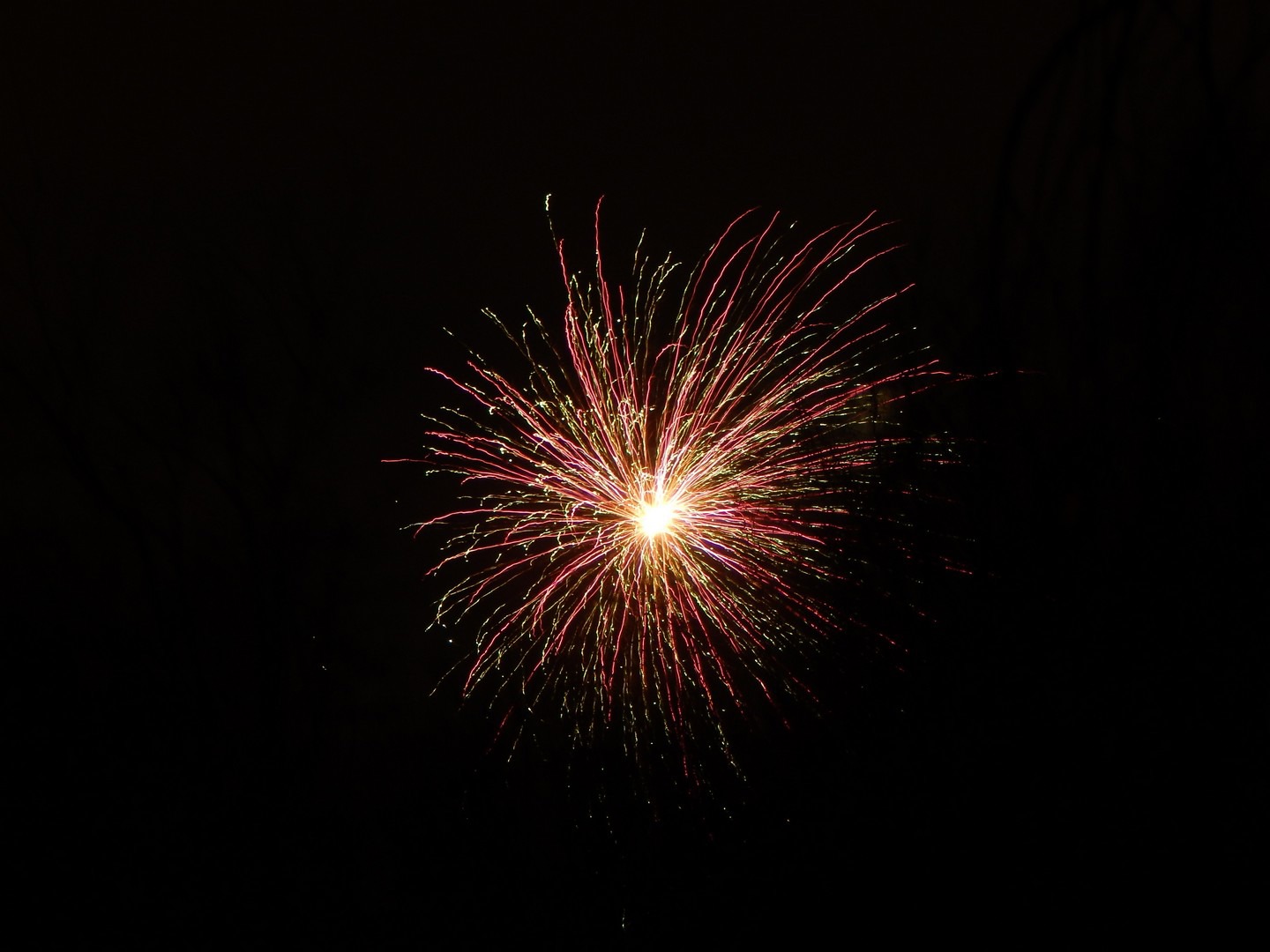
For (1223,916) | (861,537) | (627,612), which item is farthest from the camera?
(627,612)

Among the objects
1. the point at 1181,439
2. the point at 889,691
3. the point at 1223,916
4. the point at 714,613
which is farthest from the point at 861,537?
the point at 714,613

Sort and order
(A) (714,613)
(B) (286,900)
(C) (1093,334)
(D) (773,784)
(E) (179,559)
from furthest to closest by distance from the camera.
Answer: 1. (E) (179,559)
2. (B) (286,900)
3. (A) (714,613)
4. (D) (773,784)
5. (C) (1093,334)

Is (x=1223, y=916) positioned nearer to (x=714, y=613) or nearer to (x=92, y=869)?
(x=714, y=613)

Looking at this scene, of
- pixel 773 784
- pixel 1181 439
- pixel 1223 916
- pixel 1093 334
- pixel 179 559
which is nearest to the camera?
pixel 1223 916

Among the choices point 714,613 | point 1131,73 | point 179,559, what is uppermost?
point 179,559

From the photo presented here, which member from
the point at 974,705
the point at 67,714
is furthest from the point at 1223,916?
the point at 67,714

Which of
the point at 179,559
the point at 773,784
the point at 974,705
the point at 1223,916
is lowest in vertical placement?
the point at 1223,916

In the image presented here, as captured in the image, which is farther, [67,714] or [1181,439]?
[67,714]

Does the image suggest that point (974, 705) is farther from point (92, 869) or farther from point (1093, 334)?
point (92, 869)

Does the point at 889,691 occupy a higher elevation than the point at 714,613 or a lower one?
lower
